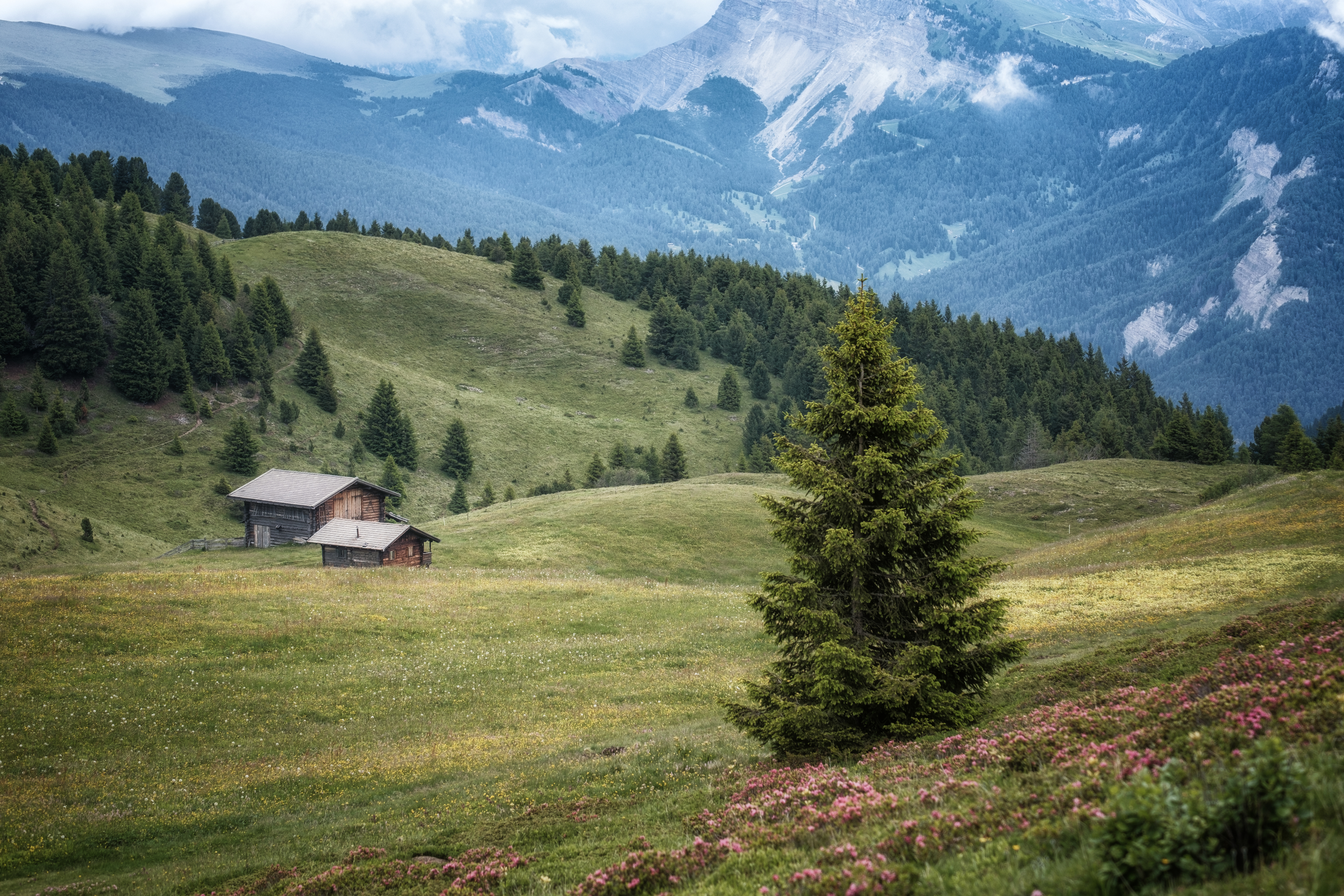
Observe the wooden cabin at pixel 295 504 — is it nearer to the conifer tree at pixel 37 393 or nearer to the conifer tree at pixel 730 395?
the conifer tree at pixel 37 393

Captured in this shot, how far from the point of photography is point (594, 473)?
9956 centimetres

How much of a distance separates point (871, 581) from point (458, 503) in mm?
84266

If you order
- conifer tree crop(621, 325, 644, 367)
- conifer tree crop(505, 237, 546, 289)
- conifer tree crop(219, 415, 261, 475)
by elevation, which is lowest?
conifer tree crop(219, 415, 261, 475)

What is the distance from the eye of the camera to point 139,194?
15625 centimetres

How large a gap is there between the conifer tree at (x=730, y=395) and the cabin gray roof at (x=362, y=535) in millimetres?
88630

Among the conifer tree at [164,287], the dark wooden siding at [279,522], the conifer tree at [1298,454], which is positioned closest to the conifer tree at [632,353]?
the conifer tree at [164,287]

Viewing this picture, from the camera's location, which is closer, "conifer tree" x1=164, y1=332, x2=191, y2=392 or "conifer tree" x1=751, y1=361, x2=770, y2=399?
"conifer tree" x1=164, y1=332, x2=191, y2=392

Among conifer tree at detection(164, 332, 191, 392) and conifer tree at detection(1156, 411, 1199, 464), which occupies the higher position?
conifer tree at detection(164, 332, 191, 392)

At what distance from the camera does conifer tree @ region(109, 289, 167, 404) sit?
3605 inches

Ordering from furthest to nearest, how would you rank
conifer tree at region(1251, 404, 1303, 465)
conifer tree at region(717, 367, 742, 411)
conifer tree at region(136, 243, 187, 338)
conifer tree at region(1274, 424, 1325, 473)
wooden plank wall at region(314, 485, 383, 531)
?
conifer tree at region(717, 367, 742, 411), conifer tree at region(136, 243, 187, 338), conifer tree at region(1251, 404, 1303, 465), conifer tree at region(1274, 424, 1325, 473), wooden plank wall at region(314, 485, 383, 531)

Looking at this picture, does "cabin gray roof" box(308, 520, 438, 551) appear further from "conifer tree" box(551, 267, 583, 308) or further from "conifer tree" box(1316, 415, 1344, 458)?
"conifer tree" box(551, 267, 583, 308)

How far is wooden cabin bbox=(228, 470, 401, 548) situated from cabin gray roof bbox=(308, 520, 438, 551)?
6.27 meters

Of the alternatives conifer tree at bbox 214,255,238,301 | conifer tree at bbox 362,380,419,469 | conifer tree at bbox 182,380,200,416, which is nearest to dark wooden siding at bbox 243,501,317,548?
conifer tree at bbox 362,380,419,469

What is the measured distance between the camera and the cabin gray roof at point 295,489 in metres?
61.8
